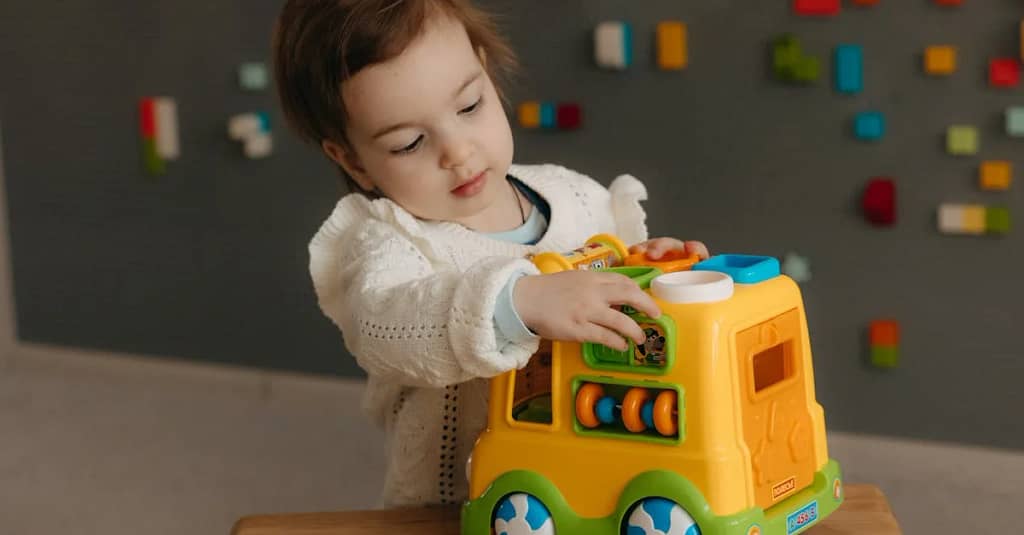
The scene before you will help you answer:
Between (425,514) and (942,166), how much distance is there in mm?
1433

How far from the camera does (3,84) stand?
3143 millimetres

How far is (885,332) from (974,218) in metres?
0.26

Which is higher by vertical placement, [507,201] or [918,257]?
[507,201]

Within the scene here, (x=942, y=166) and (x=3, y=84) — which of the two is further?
(x=3, y=84)

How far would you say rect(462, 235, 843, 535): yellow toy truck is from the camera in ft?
2.87

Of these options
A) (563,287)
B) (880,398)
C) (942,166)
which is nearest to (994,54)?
(942,166)

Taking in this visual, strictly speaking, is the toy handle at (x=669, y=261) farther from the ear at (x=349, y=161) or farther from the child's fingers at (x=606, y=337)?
the ear at (x=349, y=161)

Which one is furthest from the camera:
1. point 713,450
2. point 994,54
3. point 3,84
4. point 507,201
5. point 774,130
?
point 3,84

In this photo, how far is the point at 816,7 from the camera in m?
2.27

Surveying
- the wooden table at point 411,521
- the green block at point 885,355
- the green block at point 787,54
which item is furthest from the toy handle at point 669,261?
the green block at point 885,355

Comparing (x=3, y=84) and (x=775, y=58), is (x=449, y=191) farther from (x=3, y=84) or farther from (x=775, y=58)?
(x=3, y=84)

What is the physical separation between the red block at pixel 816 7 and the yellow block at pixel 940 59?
170 millimetres

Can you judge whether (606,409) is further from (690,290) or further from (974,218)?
(974,218)

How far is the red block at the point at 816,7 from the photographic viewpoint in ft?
7.41
